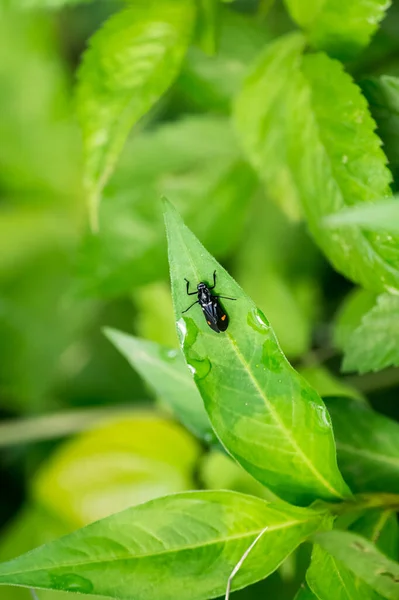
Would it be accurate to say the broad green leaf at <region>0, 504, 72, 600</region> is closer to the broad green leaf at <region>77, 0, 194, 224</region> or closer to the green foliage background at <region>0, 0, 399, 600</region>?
the green foliage background at <region>0, 0, 399, 600</region>

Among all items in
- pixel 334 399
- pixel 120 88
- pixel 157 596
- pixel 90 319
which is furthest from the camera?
pixel 90 319

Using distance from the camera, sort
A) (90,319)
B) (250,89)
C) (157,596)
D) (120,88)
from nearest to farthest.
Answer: (157,596) < (120,88) < (250,89) < (90,319)

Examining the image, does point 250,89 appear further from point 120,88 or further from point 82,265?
point 82,265

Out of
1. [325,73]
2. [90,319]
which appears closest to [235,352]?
[325,73]

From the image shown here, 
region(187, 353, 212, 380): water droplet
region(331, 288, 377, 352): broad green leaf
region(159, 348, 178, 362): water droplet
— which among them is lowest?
region(331, 288, 377, 352): broad green leaf

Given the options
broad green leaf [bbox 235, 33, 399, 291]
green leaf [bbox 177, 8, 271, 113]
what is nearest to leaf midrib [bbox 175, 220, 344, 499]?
broad green leaf [bbox 235, 33, 399, 291]

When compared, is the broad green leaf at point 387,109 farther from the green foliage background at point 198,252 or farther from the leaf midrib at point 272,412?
the leaf midrib at point 272,412
